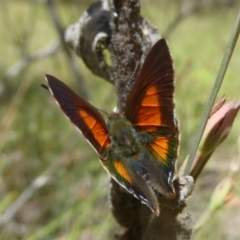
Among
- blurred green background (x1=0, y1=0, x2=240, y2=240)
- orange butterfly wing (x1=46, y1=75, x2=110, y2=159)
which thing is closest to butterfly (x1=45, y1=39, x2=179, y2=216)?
orange butterfly wing (x1=46, y1=75, x2=110, y2=159)

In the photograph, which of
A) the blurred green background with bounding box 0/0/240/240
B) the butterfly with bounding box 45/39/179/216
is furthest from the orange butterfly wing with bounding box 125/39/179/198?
the blurred green background with bounding box 0/0/240/240

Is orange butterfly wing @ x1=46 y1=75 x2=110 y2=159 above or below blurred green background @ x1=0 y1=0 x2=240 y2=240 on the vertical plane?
above

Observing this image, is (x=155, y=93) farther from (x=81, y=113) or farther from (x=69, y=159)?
(x=69, y=159)

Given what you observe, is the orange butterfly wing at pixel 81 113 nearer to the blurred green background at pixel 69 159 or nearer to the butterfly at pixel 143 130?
the butterfly at pixel 143 130

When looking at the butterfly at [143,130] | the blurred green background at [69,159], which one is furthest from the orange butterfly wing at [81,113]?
the blurred green background at [69,159]

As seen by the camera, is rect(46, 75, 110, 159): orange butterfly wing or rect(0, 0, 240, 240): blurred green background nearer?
rect(46, 75, 110, 159): orange butterfly wing

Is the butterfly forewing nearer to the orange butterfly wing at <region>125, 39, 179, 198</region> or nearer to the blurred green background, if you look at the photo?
the orange butterfly wing at <region>125, 39, 179, 198</region>

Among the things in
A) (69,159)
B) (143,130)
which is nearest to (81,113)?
(143,130)
